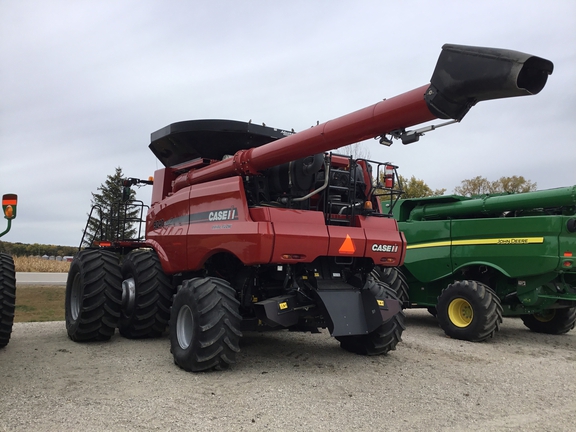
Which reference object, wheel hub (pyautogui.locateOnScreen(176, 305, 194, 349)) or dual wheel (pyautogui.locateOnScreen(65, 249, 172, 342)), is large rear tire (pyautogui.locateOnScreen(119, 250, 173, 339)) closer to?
dual wheel (pyautogui.locateOnScreen(65, 249, 172, 342))

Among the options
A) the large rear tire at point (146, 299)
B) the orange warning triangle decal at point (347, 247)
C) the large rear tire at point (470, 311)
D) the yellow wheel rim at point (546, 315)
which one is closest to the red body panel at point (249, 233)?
the orange warning triangle decal at point (347, 247)

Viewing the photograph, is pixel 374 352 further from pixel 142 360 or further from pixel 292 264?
pixel 142 360

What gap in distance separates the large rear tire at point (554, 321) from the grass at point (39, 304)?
9.71 meters

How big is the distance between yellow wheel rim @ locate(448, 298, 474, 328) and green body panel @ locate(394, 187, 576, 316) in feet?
2.65

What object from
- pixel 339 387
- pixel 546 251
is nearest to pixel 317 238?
pixel 339 387

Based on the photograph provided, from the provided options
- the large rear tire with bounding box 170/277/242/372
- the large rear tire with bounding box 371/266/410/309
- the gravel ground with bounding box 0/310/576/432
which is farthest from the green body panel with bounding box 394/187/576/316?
the large rear tire with bounding box 170/277/242/372

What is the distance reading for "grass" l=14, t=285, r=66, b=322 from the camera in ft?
36.6

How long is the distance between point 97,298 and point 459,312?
5950 mm

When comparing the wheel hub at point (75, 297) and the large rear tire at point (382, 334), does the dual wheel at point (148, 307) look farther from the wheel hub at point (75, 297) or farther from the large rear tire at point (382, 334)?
the large rear tire at point (382, 334)

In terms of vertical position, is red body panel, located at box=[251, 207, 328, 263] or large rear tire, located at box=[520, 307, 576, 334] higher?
red body panel, located at box=[251, 207, 328, 263]

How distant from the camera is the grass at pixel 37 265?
2363 cm

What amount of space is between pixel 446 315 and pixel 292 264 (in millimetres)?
4092

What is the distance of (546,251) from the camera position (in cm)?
850

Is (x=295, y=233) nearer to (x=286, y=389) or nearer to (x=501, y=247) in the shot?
(x=286, y=389)
